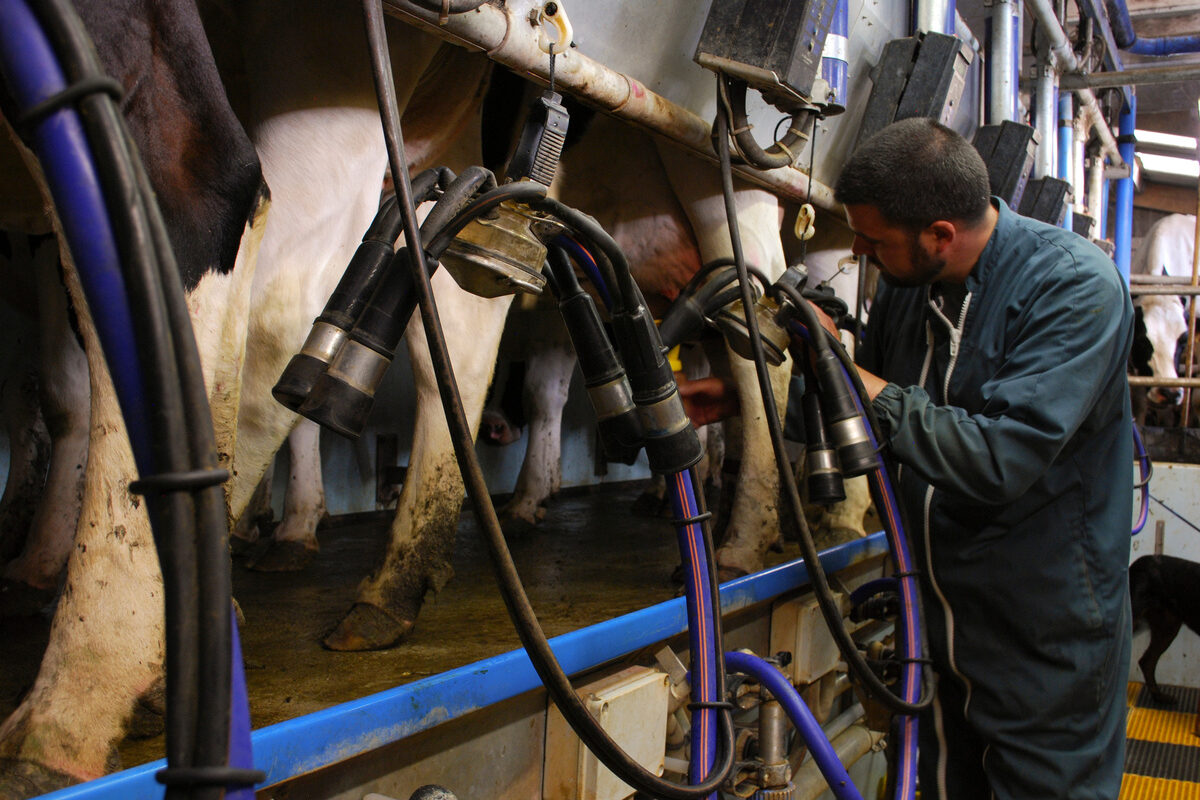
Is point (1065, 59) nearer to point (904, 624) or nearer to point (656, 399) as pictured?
point (904, 624)

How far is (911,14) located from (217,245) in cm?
258

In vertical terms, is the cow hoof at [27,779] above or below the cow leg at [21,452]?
below

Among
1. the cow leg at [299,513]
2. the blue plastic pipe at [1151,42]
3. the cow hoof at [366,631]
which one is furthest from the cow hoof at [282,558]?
the blue plastic pipe at [1151,42]

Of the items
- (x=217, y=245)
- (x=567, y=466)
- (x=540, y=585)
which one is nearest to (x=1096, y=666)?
(x=540, y=585)

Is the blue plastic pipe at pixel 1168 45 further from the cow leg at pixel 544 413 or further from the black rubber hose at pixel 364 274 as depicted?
the black rubber hose at pixel 364 274

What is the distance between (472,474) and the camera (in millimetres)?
731

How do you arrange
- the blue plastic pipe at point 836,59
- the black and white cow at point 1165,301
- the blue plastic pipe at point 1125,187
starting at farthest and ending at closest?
the blue plastic pipe at point 1125,187 → the black and white cow at point 1165,301 → the blue plastic pipe at point 836,59

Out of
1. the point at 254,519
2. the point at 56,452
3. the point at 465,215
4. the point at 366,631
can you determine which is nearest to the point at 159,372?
the point at 465,215

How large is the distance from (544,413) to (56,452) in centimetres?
193

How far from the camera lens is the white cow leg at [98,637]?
2.72 ft

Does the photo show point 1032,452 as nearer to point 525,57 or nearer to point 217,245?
point 525,57

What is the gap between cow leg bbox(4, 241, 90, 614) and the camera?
1.51m

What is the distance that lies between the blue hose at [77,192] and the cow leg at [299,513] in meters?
1.53

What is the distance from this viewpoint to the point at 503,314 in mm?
1952
